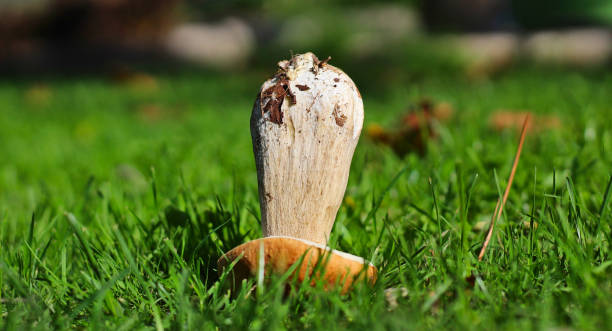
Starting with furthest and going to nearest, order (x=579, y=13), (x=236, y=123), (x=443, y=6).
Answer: (x=443, y=6) → (x=236, y=123) → (x=579, y=13)

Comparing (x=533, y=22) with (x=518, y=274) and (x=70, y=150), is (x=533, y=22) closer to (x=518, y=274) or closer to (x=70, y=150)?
(x=518, y=274)

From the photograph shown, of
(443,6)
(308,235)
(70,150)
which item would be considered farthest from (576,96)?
(443,6)

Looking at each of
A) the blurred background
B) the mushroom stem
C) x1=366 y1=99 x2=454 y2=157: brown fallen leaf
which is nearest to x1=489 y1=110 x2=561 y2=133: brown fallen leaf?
x1=366 y1=99 x2=454 y2=157: brown fallen leaf

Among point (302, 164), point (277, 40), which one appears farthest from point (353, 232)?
point (277, 40)

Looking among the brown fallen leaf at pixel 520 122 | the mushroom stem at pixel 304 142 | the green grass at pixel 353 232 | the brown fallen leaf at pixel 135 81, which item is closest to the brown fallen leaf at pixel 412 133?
the green grass at pixel 353 232

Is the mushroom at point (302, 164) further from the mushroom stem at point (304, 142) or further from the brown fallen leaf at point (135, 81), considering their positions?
the brown fallen leaf at point (135, 81)

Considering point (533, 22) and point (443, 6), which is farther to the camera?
point (443, 6)

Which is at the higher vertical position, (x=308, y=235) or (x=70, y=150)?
(x=308, y=235)

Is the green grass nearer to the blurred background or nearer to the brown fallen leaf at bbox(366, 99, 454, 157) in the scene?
the brown fallen leaf at bbox(366, 99, 454, 157)
